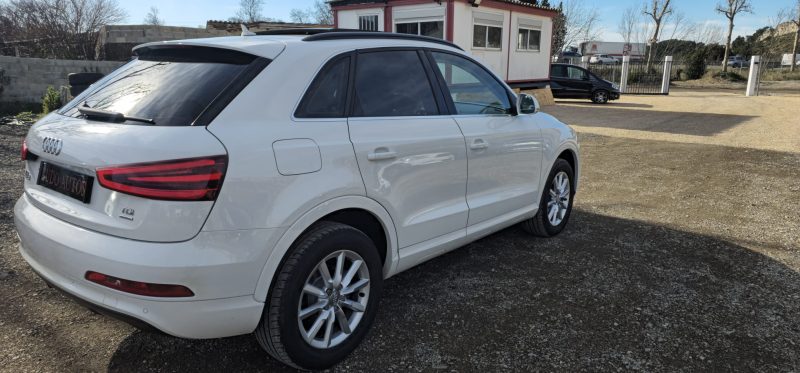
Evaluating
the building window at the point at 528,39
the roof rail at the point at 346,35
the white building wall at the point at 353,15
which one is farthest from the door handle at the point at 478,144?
the building window at the point at 528,39

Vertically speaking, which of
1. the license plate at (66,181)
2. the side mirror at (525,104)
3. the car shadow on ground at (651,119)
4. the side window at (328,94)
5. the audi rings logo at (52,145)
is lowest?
the car shadow on ground at (651,119)

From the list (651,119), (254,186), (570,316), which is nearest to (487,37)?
(651,119)

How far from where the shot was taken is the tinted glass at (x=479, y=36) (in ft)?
53.8

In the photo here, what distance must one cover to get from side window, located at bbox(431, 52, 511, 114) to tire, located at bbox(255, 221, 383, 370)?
1333 millimetres

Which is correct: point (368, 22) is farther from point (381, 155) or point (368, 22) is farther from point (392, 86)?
point (381, 155)

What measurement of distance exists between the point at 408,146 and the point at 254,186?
3.43ft

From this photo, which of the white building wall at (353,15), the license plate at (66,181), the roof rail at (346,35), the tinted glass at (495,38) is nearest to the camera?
the license plate at (66,181)

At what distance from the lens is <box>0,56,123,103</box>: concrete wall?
1630 centimetres

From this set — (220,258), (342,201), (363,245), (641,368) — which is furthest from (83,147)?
(641,368)

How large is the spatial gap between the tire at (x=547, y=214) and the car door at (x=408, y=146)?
1294mm

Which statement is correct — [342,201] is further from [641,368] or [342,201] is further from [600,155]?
[600,155]

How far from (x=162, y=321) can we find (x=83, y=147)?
86 cm

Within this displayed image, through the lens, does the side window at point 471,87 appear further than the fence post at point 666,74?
No

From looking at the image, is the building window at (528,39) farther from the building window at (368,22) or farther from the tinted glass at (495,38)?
the building window at (368,22)
